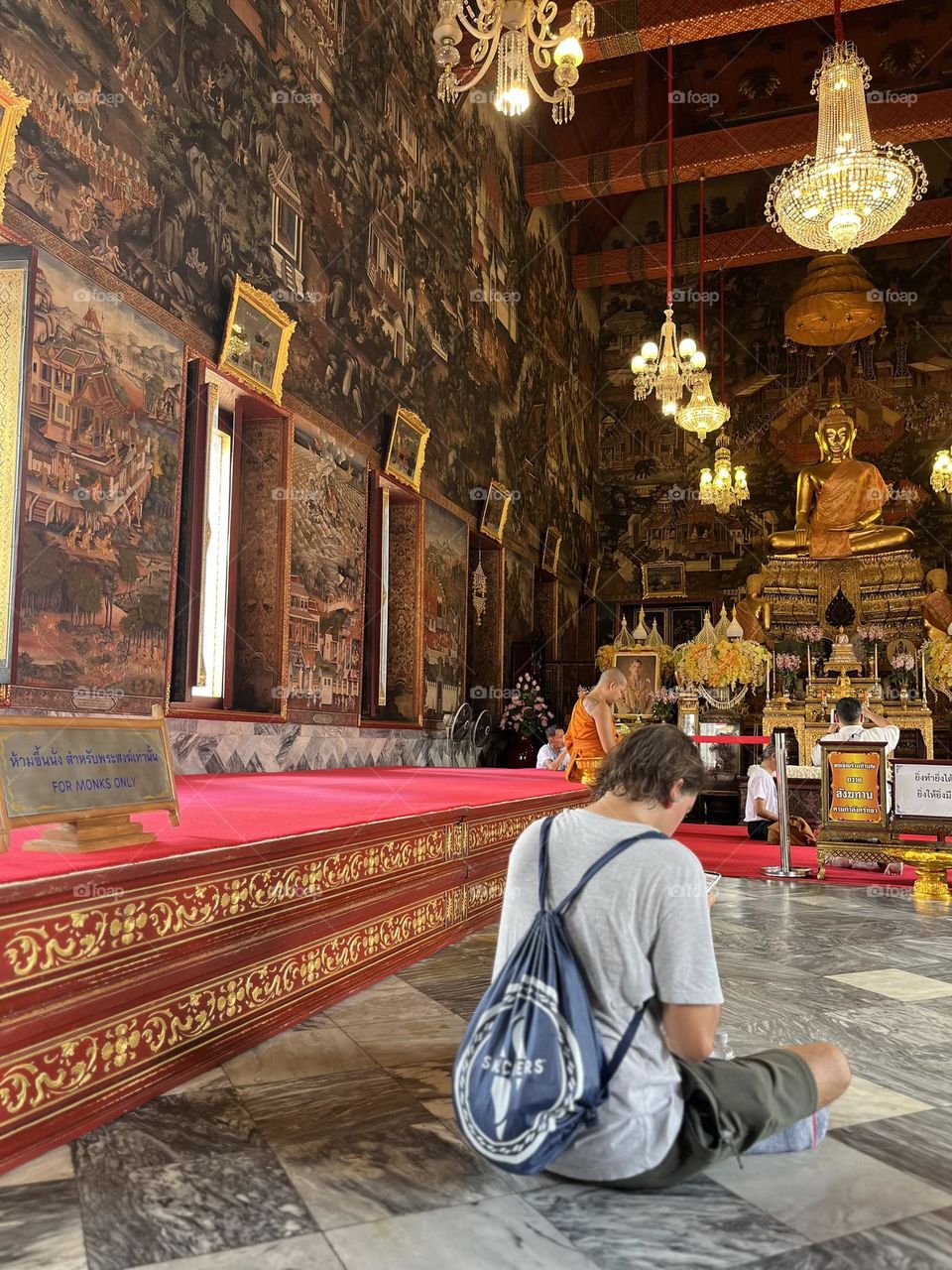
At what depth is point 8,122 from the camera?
14.3ft

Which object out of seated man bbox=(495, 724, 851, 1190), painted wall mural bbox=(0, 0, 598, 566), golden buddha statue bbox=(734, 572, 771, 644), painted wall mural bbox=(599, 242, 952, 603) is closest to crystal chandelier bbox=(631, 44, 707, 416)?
painted wall mural bbox=(0, 0, 598, 566)

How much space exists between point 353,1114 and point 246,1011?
699mm

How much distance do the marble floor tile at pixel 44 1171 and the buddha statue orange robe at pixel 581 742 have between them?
6.04 metres

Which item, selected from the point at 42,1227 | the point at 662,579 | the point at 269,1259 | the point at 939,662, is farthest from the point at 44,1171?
the point at 662,579

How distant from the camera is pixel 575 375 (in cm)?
1862

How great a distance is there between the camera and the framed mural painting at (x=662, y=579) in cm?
1905

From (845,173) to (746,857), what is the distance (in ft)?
19.7

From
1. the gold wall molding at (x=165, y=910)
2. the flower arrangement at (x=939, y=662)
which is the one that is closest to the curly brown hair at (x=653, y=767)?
the gold wall molding at (x=165, y=910)

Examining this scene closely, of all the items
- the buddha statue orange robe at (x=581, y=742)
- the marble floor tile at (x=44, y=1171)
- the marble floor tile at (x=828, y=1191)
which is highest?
the buddha statue orange robe at (x=581, y=742)

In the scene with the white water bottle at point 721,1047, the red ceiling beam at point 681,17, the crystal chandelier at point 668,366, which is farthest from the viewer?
the red ceiling beam at point 681,17

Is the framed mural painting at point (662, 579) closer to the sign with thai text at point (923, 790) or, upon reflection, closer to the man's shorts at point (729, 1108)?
the sign with thai text at point (923, 790)

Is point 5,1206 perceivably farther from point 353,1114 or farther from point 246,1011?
point 246,1011

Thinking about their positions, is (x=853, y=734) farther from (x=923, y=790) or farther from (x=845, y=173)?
(x=845, y=173)

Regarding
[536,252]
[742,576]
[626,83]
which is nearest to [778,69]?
[626,83]
